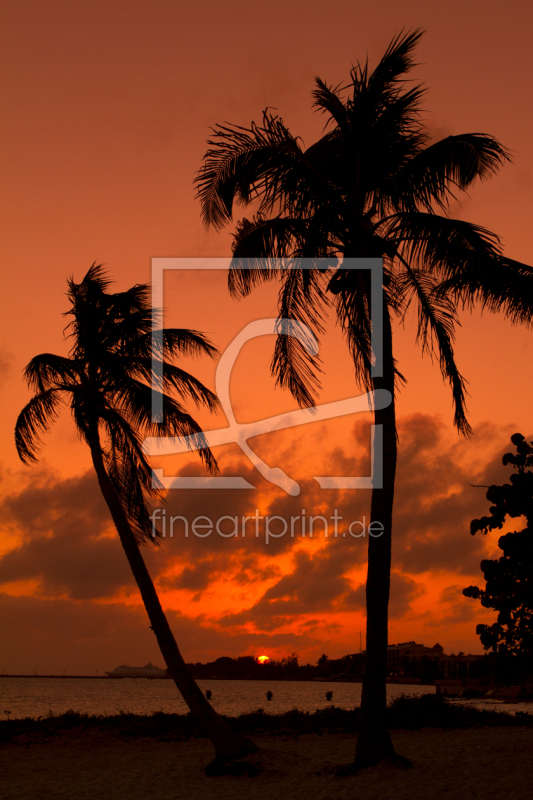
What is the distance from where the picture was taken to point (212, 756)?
540 inches

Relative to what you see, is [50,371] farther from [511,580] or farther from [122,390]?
[511,580]

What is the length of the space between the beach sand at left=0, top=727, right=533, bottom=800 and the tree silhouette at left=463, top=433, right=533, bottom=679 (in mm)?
2061

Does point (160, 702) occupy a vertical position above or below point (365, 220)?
below

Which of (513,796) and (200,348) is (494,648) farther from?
(200,348)

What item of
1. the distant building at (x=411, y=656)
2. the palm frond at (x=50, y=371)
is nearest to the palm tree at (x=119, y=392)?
the palm frond at (x=50, y=371)

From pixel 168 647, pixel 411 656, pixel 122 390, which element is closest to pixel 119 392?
pixel 122 390

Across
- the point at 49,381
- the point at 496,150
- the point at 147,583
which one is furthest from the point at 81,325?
the point at 496,150

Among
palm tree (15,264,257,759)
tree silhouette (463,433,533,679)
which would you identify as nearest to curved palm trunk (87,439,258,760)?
palm tree (15,264,257,759)

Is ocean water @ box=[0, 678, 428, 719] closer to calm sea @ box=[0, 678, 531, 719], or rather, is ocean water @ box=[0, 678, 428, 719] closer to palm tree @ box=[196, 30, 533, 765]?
calm sea @ box=[0, 678, 531, 719]

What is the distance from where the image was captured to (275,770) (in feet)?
39.1

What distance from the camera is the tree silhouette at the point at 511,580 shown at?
27.9 ft

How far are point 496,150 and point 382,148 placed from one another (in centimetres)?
198

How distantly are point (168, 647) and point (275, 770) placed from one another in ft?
9.64

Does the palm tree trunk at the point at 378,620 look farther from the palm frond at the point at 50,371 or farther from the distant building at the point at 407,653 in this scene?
the distant building at the point at 407,653
